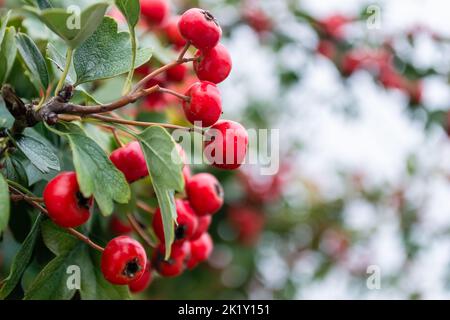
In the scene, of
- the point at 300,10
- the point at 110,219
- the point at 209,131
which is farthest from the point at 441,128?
the point at 209,131

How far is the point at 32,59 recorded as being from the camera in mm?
1245

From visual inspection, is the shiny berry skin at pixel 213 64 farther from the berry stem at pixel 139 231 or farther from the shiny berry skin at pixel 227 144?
the berry stem at pixel 139 231

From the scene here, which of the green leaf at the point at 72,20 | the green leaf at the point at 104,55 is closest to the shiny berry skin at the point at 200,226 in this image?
the green leaf at the point at 104,55

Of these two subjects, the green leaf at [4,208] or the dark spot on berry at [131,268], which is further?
the dark spot on berry at [131,268]

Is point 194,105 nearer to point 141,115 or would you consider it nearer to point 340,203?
point 141,115

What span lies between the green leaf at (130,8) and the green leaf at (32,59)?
0.19 m

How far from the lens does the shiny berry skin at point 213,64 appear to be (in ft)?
4.21

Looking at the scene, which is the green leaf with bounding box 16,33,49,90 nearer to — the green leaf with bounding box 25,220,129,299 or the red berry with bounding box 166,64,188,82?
the green leaf with bounding box 25,220,129,299

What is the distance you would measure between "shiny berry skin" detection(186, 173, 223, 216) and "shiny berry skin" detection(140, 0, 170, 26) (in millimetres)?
861

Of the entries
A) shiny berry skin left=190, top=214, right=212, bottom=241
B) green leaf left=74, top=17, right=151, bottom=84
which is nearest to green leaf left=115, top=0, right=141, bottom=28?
green leaf left=74, top=17, right=151, bottom=84

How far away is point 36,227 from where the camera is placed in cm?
131

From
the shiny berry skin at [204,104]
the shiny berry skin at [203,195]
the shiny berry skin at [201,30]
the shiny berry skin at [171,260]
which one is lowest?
the shiny berry skin at [171,260]
